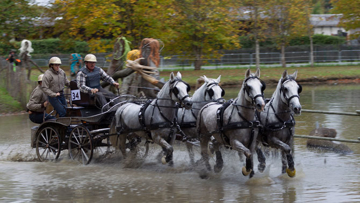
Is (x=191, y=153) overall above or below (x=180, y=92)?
below

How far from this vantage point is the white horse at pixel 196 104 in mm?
9633

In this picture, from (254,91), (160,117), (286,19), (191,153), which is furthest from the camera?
(286,19)

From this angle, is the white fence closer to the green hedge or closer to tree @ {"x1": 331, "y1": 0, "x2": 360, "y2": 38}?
the green hedge

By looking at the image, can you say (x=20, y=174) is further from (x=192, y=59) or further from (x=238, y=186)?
(x=192, y=59)

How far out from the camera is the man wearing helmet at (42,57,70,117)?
1090 centimetres

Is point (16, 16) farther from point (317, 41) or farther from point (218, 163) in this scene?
point (317, 41)

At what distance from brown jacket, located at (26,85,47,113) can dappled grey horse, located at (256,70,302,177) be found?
5.31m

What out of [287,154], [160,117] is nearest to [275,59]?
[160,117]

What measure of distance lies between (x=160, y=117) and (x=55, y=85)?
289 cm

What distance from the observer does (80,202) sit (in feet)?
24.6

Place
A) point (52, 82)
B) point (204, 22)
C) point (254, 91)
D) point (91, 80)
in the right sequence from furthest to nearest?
point (204, 22) → point (52, 82) → point (91, 80) → point (254, 91)

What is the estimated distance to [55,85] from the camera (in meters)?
11.1

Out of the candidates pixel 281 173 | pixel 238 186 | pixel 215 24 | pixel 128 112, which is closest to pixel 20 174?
pixel 128 112

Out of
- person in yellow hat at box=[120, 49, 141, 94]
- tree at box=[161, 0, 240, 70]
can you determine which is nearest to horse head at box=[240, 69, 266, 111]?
person in yellow hat at box=[120, 49, 141, 94]
